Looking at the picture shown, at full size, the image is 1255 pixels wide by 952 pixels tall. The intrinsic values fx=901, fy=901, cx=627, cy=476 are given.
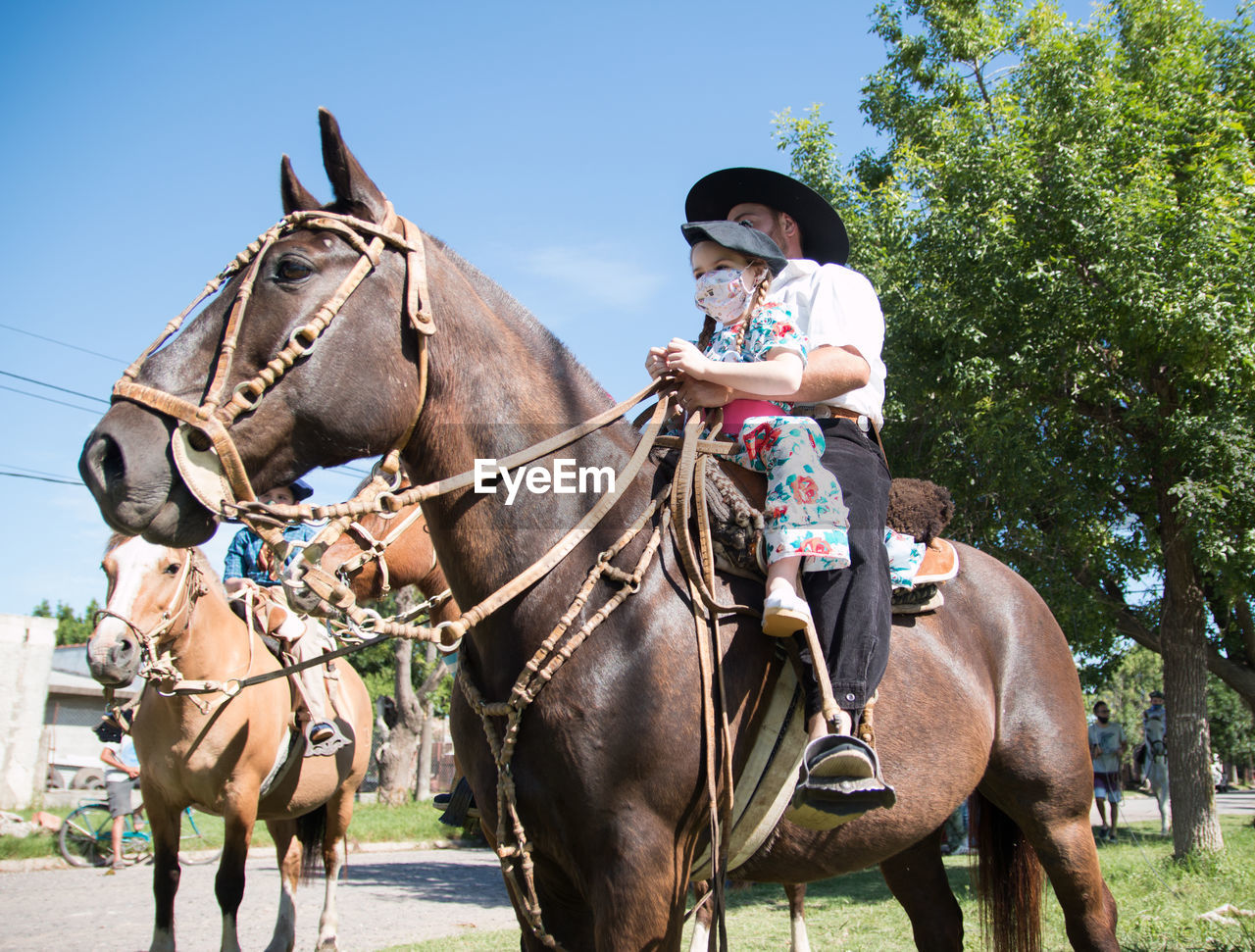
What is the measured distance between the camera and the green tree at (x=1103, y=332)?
31.6 ft

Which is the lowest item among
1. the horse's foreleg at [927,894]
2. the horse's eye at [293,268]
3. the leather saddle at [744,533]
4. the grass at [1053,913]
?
the grass at [1053,913]

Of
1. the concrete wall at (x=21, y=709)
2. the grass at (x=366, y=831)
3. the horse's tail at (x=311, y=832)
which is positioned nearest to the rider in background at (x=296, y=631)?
the horse's tail at (x=311, y=832)

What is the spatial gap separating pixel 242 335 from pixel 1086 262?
34.6 feet

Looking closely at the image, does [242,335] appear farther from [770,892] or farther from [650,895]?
[770,892]

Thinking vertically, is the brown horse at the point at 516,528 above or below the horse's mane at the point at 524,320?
below

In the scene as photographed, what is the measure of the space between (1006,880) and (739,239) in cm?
317

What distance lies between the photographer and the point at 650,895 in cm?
214

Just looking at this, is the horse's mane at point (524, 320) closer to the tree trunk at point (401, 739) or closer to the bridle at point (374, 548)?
the bridle at point (374, 548)

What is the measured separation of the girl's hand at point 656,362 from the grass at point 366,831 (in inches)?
468

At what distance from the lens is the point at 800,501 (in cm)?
251

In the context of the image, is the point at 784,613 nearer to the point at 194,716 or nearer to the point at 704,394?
the point at 704,394

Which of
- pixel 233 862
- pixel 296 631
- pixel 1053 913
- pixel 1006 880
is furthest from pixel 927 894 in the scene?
pixel 296 631

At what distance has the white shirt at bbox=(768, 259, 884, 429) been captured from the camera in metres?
2.74

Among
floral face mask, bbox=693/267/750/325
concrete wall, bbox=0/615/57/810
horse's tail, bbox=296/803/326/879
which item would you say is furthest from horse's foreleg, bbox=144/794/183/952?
concrete wall, bbox=0/615/57/810
